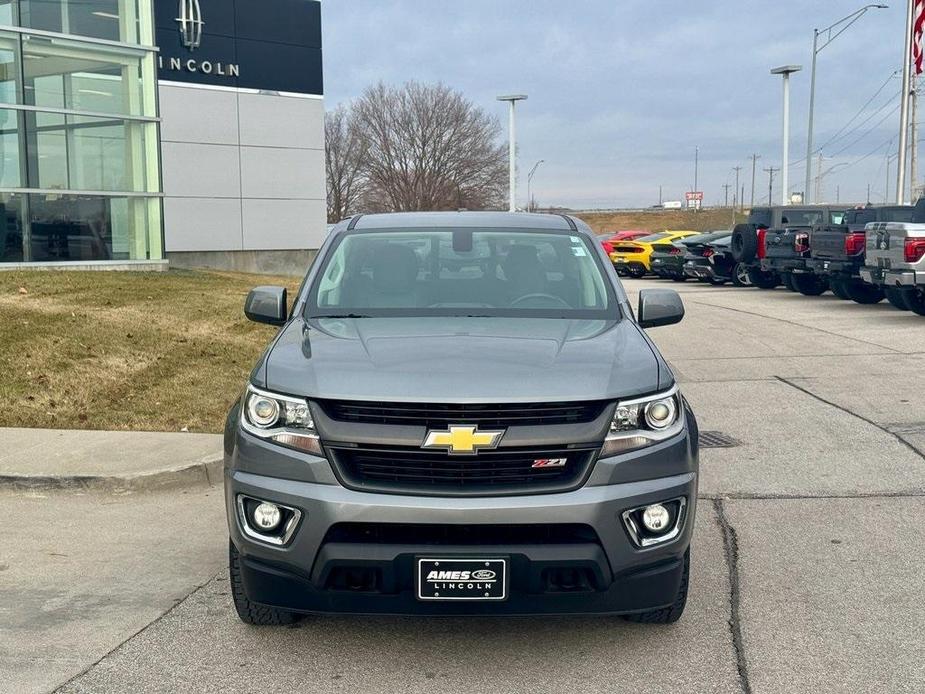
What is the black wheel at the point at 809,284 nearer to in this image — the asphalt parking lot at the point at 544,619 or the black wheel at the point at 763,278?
the black wheel at the point at 763,278

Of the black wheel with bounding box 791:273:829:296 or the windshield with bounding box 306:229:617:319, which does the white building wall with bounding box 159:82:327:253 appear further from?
the windshield with bounding box 306:229:617:319

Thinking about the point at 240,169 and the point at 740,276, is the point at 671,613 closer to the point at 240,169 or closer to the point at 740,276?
the point at 740,276

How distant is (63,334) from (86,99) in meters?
10.5

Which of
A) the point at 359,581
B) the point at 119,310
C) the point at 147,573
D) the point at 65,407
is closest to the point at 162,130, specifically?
the point at 119,310

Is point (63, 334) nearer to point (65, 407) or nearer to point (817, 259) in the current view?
point (65, 407)

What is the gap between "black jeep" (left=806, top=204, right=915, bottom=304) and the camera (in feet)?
63.3

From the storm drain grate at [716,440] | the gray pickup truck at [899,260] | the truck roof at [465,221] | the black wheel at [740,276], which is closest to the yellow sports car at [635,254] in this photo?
the black wheel at [740,276]

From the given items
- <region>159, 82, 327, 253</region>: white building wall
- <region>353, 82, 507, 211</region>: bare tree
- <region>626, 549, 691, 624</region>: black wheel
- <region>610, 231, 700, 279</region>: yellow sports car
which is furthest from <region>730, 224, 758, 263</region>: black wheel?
<region>353, 82, 507, 211</region>: bare tree

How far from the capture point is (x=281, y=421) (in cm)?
391

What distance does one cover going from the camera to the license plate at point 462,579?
11.8 feet

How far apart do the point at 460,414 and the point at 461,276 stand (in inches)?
67.0

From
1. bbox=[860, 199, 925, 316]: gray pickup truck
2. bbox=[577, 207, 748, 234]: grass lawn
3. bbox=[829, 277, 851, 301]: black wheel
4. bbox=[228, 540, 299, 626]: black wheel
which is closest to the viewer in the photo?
bbox=[228, 540, 299, 626]: black wheel

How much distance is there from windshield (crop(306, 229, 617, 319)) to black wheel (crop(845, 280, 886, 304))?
1632cm

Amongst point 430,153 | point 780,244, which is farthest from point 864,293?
point 430,153
